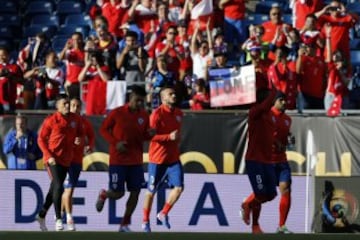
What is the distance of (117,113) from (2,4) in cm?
830

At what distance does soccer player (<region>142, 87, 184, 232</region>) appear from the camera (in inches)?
626

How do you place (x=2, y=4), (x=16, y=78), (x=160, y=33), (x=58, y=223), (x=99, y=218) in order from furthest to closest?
(x=2, y=4) < (x=160, y=33) < (x=16, y=78) < (x=99, y=218) < (x=58, y=223)

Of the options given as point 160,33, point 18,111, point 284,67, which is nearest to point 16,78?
point 18,111

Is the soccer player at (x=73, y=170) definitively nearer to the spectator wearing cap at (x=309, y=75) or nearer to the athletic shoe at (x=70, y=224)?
the athletic shoe at (x=70, y=224)

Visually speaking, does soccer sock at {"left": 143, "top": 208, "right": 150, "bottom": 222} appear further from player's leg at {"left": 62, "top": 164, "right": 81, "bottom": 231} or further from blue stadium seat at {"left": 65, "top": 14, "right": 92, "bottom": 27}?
blue stadium seat at {"left": 65, "top": 14, "right": 92, "bottom": 27}

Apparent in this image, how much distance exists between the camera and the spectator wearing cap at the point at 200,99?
730 inches

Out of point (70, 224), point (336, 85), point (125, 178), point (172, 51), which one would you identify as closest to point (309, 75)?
point (336, 85)

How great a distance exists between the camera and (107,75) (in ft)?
61.2

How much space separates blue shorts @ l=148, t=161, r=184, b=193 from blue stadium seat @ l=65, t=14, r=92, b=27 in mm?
6699

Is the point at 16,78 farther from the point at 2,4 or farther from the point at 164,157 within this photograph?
the point at 2,4

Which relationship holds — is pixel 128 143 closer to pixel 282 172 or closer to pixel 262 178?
pixel 262 178

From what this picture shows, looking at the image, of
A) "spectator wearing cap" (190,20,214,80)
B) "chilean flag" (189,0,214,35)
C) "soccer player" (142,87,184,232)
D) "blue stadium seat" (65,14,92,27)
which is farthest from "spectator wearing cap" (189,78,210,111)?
"blue stadium seat" (65,14,92,27)

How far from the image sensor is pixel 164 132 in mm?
15945

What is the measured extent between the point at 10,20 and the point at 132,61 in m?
4.88
